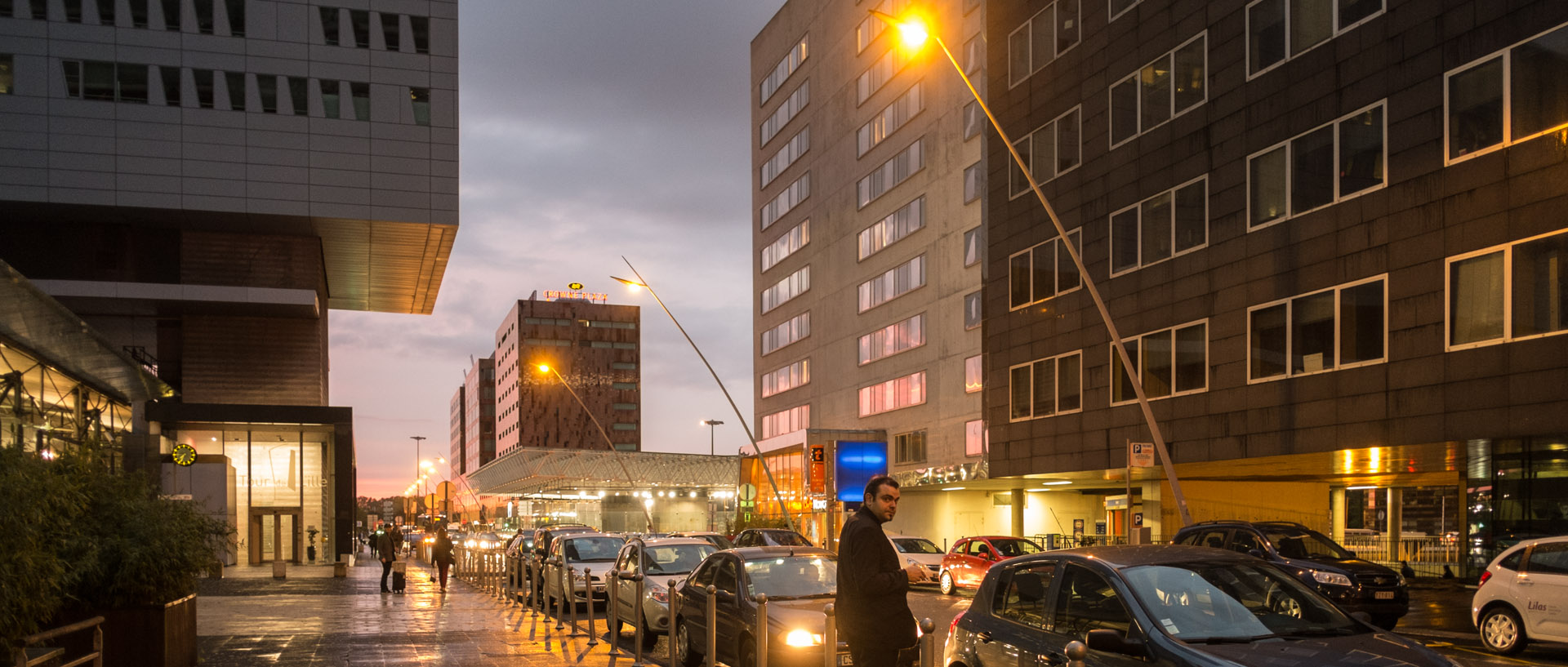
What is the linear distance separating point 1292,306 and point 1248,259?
1677 mm

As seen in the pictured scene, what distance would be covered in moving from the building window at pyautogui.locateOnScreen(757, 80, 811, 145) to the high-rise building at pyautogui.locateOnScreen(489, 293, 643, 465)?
3653 inches

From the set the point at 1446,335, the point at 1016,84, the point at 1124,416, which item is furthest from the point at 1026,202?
the point at 1446,335

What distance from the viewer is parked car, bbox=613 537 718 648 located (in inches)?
672

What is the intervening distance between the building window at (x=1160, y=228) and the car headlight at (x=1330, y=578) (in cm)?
1296

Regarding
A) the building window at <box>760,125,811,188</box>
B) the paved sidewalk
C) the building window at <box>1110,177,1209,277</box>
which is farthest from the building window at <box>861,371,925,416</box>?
the paved sidewalk

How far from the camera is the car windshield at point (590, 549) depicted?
2453cm

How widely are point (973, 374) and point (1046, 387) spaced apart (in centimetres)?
1459

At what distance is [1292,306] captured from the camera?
87.5 feet

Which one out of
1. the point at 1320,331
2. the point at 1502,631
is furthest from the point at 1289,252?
the point at 1502,631

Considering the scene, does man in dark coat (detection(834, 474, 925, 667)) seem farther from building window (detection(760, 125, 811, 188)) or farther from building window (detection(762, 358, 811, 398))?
building window (detection(760, 125, 811, 188))

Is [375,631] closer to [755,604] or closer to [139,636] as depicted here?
[139,636]

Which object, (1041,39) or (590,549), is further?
(1041,39)

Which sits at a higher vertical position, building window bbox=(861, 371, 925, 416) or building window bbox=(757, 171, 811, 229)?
building window bbox=(757, 171, 811, 229)

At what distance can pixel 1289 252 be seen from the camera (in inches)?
1049
